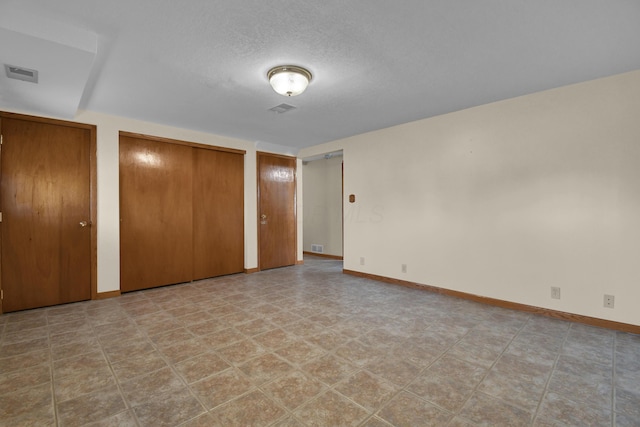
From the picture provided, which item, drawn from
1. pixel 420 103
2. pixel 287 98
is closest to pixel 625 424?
pixel 420 103

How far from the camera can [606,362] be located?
220 cm

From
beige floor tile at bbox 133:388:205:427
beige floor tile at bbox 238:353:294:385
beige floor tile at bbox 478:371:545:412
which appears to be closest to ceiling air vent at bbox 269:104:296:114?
beige floor tile at bbox 238:353:294:385

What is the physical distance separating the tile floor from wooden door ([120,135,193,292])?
2.61ft

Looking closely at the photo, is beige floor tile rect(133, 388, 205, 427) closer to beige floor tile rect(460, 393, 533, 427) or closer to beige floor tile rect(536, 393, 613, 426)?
beige floor tile rect(460, 393, 533, 427)

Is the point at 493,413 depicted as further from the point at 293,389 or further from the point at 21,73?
the point at 21,73

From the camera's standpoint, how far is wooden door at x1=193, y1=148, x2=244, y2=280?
15.7ft

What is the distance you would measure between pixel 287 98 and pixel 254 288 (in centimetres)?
271

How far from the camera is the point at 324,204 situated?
733 cm

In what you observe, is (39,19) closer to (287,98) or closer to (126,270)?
(287,98)

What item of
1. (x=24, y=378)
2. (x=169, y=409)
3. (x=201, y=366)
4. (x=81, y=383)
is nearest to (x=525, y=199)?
(x=201, y=366)

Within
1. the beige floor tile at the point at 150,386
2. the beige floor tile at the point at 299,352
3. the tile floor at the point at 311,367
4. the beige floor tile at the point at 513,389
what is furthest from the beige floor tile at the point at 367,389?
the beige floor tile at the point at 150,386

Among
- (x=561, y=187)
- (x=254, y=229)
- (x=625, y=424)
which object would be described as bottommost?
(x=625, y=424)

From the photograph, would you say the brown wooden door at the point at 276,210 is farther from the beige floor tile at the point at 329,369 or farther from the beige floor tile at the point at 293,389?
the beige floor tile at the point at 293,389

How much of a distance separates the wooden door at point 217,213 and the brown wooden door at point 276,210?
43 cm
